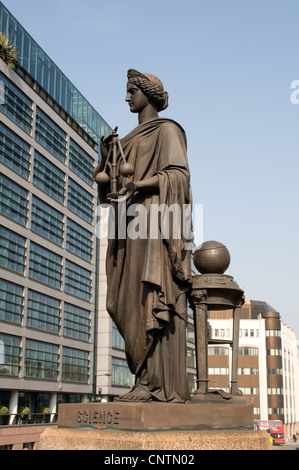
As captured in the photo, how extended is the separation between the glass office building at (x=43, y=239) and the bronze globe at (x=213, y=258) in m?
42.5

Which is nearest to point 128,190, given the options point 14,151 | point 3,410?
point 3,410

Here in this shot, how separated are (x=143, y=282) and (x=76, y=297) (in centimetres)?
5958

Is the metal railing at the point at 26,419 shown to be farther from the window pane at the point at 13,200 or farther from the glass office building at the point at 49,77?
the glass office building at the point at 49,77

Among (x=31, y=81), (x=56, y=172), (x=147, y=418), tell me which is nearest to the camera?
(x=147, y=418)

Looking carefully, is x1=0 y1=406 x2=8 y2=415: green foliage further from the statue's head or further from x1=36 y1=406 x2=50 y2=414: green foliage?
the statue's head

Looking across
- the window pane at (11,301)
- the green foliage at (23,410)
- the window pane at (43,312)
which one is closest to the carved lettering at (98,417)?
the window pane at (11,301)

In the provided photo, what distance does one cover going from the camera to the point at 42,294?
58062 millimetres

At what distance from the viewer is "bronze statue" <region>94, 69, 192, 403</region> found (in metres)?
7.91

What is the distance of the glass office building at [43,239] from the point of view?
5174 cm

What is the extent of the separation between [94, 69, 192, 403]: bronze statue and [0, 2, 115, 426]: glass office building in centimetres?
4293

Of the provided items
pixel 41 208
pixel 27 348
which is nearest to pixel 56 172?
pixel 41 208

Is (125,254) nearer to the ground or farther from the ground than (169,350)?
farther from the ground

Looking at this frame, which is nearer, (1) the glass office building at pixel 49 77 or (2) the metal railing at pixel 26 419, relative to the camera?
(2) the metal railing at pixel 26 419
